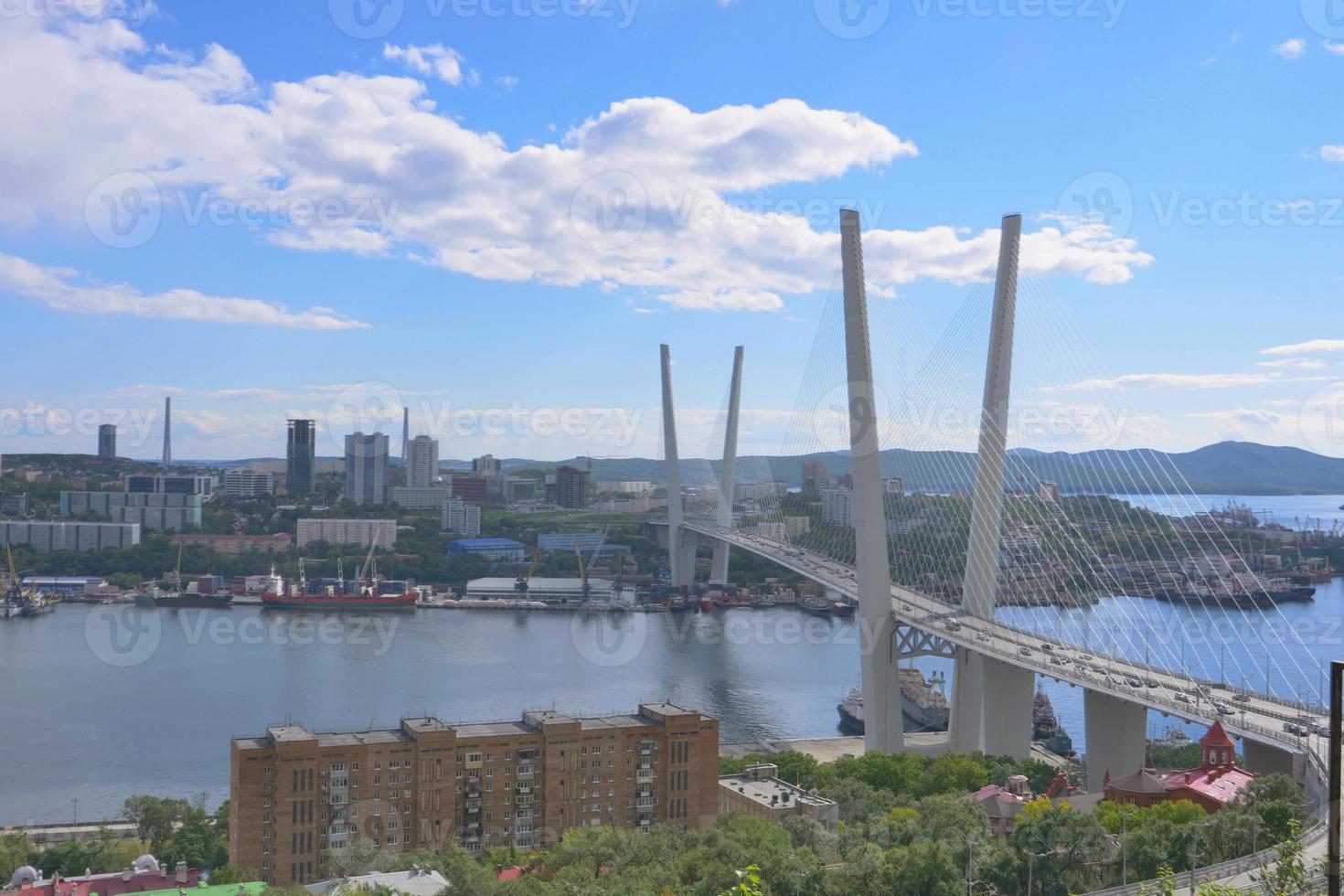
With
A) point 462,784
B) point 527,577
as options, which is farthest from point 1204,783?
point 527,577

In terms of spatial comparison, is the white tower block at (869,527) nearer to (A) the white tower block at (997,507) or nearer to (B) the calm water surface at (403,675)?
(A) the white tower block at (997,507)

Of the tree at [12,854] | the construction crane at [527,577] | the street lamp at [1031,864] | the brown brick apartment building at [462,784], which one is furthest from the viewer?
the construction crane at [527,577]

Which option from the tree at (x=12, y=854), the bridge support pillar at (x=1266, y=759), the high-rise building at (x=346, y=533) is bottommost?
the tree at (x=12, y=854)

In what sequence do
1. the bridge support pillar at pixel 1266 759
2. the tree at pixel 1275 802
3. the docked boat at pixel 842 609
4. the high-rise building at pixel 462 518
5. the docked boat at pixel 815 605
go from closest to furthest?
the tree at pixel 1275 802
the bridge support pillar at pixel 1266 759
the docked boat at pixel 842 609
the docked boat at pixel 815 605
the high-rise building at pixel 462 518

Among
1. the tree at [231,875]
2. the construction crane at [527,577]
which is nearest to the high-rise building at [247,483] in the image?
the construction crane at [527,577]

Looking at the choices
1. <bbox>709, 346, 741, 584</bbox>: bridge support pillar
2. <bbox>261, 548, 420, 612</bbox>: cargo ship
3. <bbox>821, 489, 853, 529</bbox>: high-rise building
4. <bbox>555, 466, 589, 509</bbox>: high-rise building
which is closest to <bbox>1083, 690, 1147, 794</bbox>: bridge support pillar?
<bbox>821, 489, 853, 529</bbox>: high-rise building

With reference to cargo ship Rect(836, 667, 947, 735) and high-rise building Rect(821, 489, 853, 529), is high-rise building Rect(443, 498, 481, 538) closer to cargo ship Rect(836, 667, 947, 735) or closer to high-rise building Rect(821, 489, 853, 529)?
high-rise building Rect(821, 489, 853, 529)
